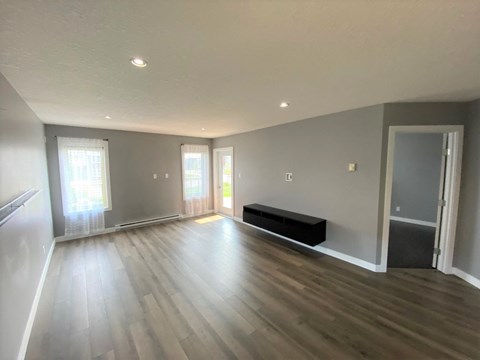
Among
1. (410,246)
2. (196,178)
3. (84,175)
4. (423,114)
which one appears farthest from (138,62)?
(410,246)

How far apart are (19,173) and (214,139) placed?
4.71m

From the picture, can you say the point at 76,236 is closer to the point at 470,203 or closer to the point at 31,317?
the point at 31,317

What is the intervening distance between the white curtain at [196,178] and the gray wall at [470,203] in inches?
217

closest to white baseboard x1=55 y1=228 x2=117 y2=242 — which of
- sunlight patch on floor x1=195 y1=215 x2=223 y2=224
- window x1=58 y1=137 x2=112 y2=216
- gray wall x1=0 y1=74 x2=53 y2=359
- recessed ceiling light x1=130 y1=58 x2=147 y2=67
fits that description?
window x1=58 y1=137 x2=112 y2=216

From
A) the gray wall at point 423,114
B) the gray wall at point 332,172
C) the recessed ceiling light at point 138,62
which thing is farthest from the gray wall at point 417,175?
the recessed ceiling light at point 138,62

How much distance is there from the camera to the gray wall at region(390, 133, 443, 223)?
4820 mm

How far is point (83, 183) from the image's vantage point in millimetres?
4344

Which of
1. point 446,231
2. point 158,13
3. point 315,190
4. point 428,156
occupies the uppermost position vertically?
point 158,13

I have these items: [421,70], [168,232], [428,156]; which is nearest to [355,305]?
[421,70]

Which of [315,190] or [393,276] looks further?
[315,190]

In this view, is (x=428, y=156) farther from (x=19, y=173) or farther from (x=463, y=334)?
(x=19, y=173)

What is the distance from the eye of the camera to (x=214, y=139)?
20.8 feet

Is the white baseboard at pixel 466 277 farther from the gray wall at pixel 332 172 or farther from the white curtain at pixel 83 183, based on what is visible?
the white curtain at pixel 83 183

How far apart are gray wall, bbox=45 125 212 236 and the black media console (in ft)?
8.11
